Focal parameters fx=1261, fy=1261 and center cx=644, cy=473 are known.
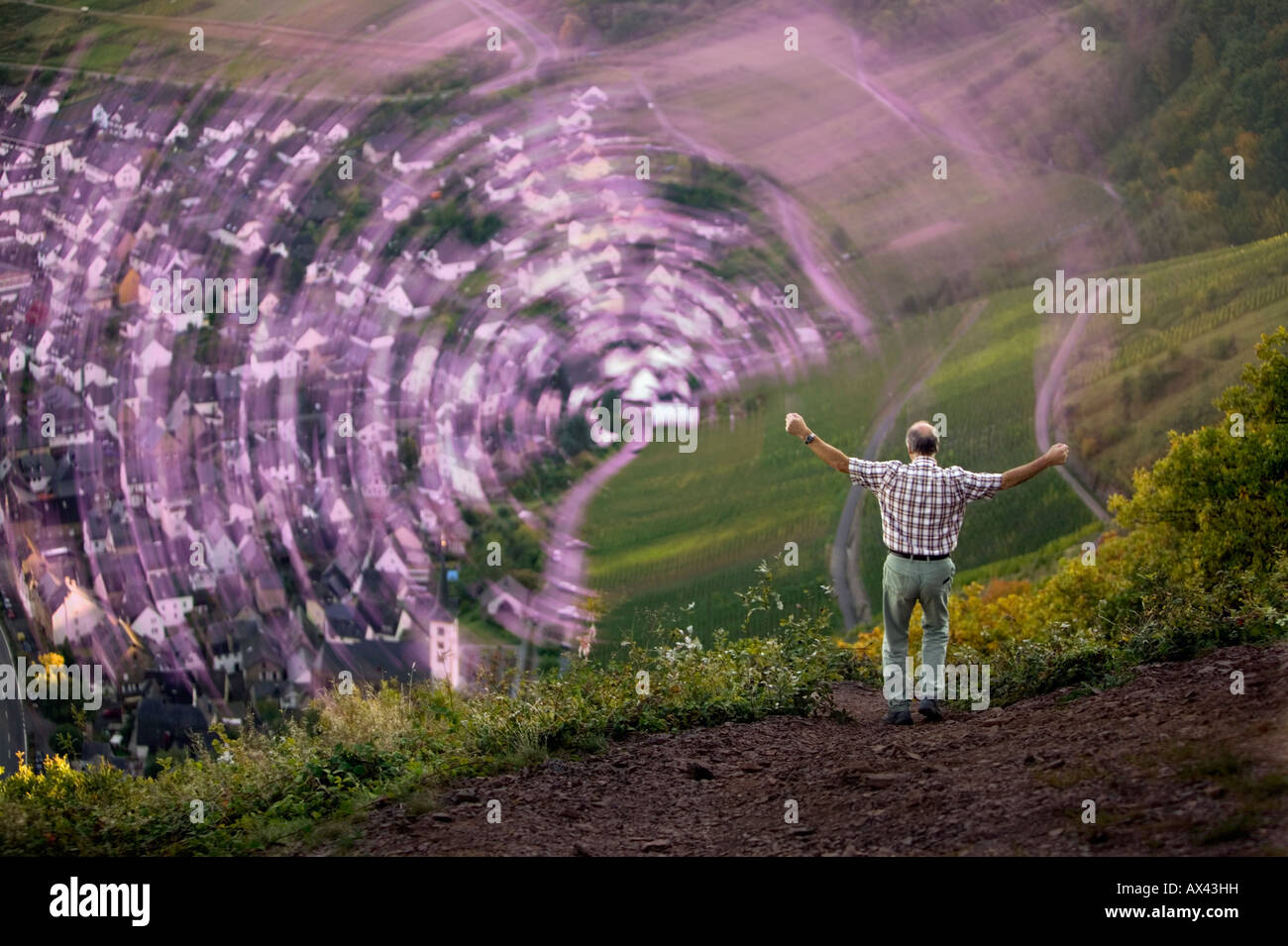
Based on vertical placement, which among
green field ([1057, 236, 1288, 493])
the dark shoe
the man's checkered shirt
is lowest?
the dark shoe

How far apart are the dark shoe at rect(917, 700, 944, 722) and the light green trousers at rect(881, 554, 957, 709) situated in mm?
91

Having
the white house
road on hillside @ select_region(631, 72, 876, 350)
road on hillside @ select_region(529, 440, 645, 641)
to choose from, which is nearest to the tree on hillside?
road on hillside @ select_region(631, 72, 876, 350)

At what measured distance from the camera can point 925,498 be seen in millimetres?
5965

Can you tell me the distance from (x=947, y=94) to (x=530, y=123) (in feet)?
17.5

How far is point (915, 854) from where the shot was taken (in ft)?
14.8

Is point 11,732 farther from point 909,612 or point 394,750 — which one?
point 909,612

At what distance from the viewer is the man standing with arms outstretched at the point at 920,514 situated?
597 cm

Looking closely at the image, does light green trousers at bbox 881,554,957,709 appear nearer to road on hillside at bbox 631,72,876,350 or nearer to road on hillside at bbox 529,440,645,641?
road on hillside at bbox 529,440,645,641

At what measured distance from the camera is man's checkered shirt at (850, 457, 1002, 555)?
19.6 ft

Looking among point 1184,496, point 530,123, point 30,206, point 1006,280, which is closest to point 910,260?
point 1006,280

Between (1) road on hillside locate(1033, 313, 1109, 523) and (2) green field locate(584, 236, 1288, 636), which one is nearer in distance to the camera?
(2) green field locate(584, 236, 1288, 636)

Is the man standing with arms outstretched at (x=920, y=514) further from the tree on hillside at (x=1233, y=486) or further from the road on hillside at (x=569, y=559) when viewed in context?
the road on hillside at (x=569, y=559)

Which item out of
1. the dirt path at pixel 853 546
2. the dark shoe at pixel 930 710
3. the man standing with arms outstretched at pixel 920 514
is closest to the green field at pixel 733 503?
the dirt path at pixel 853 546
